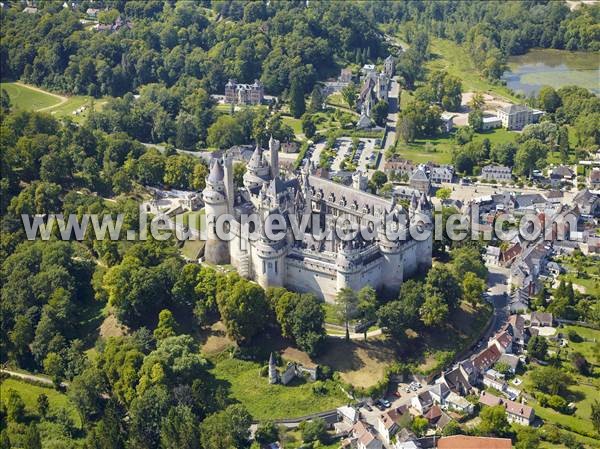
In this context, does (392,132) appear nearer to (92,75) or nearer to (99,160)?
(99,160)

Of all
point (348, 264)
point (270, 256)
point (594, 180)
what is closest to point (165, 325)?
point (270, 256)

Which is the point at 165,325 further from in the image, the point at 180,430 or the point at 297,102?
the point at 297,102

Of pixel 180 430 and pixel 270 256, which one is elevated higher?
Result: pixel 270 256

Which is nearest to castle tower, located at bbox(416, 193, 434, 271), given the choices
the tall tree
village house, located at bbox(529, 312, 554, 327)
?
village house, located at bbox(529, 312, 554, 327)

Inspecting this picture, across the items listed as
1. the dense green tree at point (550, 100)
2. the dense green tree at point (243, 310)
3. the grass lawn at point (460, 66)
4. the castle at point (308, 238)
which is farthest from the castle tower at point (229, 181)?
the grass lawn at point (460, 66)

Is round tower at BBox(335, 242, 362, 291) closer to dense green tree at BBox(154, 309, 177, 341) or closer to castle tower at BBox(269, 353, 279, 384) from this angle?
castle tower at BBox(269, 353, 279, 384)

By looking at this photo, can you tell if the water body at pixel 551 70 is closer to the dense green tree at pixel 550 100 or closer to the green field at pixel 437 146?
the dense green tree at pixel 550 100

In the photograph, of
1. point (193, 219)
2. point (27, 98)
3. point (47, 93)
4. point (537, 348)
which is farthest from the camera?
point (47, 93)
